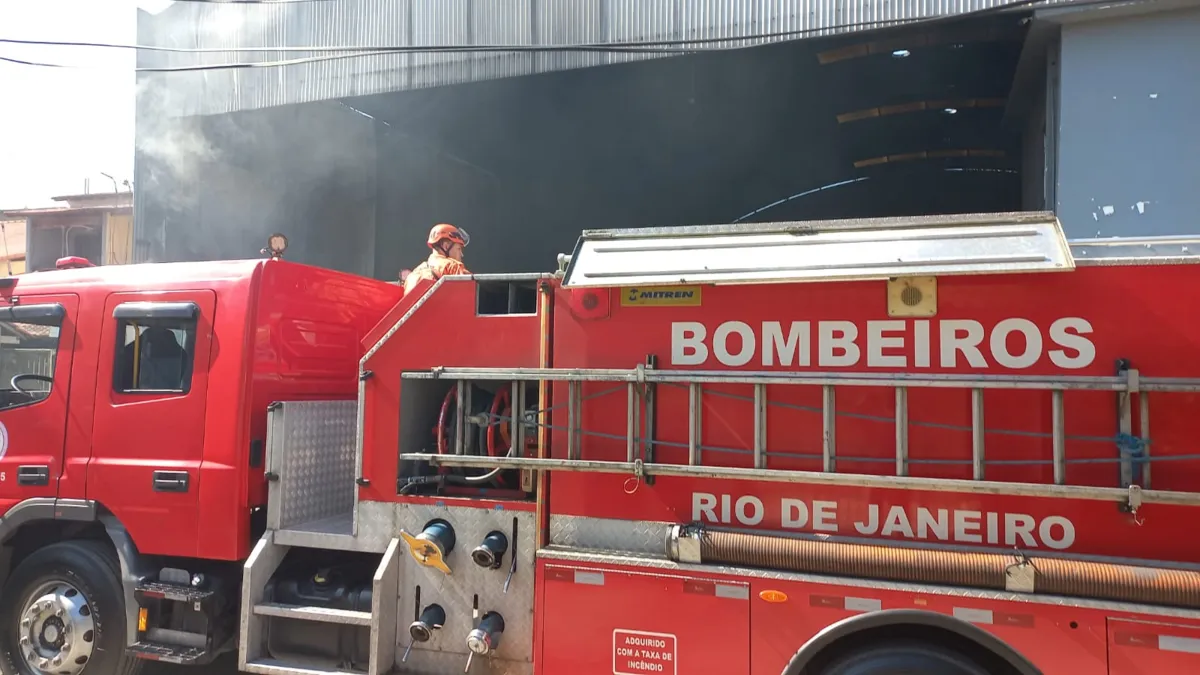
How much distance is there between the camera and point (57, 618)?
4266 mm

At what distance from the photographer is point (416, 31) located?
9.99m

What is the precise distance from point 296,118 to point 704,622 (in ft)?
39.8

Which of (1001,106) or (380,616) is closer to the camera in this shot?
(380,616)

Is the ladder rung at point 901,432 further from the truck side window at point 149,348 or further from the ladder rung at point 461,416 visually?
the truck side window at point 149,348

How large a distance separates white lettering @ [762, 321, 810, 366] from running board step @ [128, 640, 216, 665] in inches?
140

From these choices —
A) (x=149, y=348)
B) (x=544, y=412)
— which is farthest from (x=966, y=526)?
Result: (x=149, y=348)

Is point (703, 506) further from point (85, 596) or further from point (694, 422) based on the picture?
point (85, 596)

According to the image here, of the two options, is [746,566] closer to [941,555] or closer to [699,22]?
[941,555]

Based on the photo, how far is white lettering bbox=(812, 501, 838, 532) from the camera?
3.09 meters

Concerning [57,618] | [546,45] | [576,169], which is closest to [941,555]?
[57,618]

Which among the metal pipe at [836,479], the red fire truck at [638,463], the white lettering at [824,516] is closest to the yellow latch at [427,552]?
the red fire truck at [638,463]

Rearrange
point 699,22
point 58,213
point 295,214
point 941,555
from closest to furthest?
1. point 941,555
2. point 699,22
3. point 295,214
4. point 58,213

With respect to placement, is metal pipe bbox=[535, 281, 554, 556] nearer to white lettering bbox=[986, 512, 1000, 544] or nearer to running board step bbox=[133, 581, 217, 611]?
white lettering bbox=[986, 512, 1000, 544]

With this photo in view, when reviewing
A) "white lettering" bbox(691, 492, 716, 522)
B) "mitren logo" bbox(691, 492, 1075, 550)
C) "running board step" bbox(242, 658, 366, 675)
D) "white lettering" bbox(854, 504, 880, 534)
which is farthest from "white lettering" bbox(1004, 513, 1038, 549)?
"running board step" bbox(242, 658, 366, 675)
